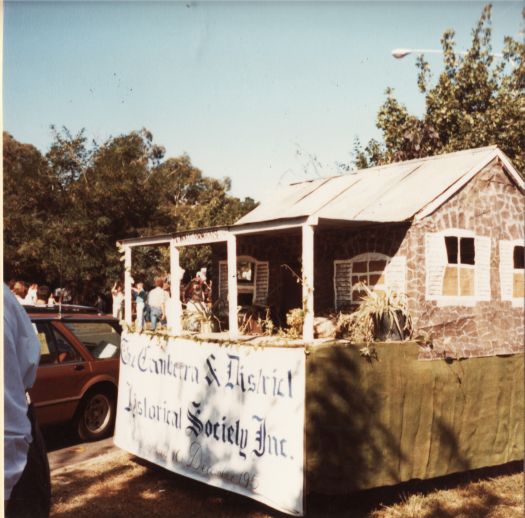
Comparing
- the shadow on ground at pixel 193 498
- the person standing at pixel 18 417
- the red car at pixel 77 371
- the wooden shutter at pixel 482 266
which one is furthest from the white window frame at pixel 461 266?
the person standing at pixel 18 417

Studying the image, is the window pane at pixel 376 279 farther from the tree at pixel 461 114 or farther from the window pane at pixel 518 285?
the tree at pixel 461 114

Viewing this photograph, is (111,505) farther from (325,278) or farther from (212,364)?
(325,278)

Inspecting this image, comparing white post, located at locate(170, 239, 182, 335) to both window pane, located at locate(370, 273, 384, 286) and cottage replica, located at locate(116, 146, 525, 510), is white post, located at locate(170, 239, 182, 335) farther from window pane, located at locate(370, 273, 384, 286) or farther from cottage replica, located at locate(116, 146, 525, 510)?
window pane, located at locate(370, 273, 384, 286)

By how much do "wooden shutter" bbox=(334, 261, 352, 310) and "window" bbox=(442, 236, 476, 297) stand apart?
1.40 meters

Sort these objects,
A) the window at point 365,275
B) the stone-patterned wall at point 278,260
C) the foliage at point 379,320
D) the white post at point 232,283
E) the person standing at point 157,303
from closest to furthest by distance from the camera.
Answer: the foliage at point 379,320, the white post at point 232,283, the window at point 365,275, the stone-patterned wall at point 278,260, the person standing at point 157,303

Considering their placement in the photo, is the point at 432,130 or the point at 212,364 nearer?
the point at 212,364

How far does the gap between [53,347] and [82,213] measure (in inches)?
579

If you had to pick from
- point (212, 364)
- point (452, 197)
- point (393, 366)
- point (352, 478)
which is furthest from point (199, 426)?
point (452, 197)

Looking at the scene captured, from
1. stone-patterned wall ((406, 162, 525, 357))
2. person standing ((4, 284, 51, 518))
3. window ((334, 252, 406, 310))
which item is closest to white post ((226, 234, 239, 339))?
window ((334, 252, 406, 310))

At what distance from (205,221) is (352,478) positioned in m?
23.9

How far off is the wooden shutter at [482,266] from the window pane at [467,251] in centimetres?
6

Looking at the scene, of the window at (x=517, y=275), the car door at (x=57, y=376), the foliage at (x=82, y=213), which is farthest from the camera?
the foliage at (x=82, y=213)

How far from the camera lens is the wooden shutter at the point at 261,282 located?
10320mm

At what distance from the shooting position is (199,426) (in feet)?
23.1
